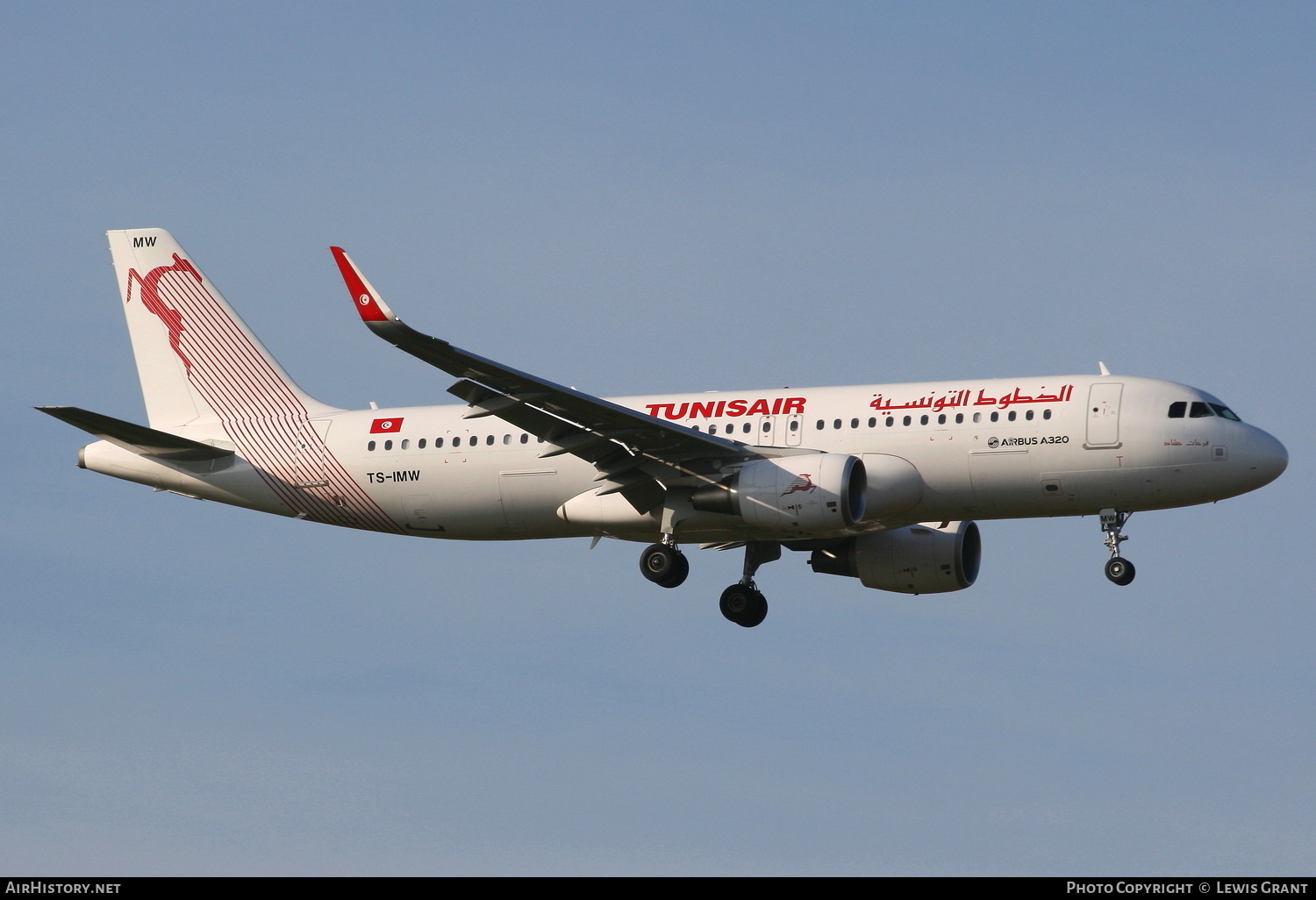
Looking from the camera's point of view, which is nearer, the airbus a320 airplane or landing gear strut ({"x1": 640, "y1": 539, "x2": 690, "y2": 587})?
the airbus a320 airplane

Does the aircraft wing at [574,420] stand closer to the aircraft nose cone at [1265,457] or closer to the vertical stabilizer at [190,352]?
the vertical stabilizer at [190,352]

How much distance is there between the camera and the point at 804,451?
43.2 metres

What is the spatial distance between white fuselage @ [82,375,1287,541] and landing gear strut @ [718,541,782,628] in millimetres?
2459

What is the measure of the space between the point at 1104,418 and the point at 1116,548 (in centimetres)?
314

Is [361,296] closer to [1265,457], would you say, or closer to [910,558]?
[910,558]

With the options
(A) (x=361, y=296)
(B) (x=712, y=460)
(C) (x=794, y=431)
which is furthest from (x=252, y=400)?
(C) (x=794, y=431)

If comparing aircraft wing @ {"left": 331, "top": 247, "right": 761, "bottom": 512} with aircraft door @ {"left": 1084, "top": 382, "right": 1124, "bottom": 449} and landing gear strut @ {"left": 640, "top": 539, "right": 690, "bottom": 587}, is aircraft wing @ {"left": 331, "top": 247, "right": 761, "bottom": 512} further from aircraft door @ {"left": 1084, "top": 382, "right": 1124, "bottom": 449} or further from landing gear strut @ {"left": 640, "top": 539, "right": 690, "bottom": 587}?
aircraft door @ {"left": 1084, "top": 382, "right": 1124, "bottom": 449}

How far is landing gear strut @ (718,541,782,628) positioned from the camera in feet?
154

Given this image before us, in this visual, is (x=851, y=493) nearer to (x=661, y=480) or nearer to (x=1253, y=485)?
(x=661, y=480)

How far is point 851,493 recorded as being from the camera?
4197cm

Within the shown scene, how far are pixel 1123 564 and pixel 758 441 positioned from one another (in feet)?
28.9

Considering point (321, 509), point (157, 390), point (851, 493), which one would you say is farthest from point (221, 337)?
point (851, 493)

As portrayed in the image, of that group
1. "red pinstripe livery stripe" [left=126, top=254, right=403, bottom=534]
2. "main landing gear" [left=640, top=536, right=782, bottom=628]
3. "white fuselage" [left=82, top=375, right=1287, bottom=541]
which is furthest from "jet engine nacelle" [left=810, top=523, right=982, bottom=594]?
"red pinstripe livery stripe" [left=126, top=254, right=403, bottom=534]

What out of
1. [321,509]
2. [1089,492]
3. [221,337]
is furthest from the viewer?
[221,337]
